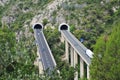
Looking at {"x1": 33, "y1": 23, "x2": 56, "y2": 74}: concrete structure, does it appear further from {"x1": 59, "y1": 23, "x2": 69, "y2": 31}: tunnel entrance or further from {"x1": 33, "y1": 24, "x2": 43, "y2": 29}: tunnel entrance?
{"x1": 59, "y1": 23, "x2": 69, "y2": 31}: tunnel entrance

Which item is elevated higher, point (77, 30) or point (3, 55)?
point (3, 55)

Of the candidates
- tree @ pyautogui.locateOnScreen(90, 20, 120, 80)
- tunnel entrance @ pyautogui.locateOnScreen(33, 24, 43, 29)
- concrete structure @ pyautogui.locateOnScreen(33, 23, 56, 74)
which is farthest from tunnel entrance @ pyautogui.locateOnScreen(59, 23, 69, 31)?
tree @ pyautogui.locateOnScreen(90, 20, 120, 80)

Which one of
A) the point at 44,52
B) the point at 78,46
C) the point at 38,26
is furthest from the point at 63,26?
the point at 78,46

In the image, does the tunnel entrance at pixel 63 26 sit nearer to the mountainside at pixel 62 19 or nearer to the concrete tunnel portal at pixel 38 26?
the mountainside at pixel 62 19

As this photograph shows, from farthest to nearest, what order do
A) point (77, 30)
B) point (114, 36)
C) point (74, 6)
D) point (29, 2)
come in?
point (29, 2) → point (74, 6) → point (77, 30) → point (114, 36)

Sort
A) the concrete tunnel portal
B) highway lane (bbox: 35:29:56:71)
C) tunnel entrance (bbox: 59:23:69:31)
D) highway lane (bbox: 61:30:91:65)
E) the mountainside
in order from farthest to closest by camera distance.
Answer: the concrete tunnel portal → tunnel entrance (bbox: 59:23:69:31) → the mountainside → highway lane (bbox: 35:29:56:71) → highway lane (bbox: 61:30:91:65)

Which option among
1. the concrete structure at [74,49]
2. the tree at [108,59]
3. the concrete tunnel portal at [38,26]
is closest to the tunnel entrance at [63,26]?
the concrete structure at [74,49]

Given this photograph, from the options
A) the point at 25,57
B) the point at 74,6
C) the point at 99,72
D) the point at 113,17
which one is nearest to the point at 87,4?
the point at 74,6

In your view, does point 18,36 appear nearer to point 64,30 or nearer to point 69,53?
point 64,30
